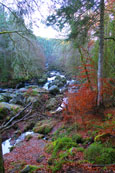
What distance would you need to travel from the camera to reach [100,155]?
11.4ft

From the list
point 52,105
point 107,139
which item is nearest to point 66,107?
point 107,139

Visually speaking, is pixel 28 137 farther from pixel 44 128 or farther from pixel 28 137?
pixel 44 128

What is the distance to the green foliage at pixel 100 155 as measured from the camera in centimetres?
333

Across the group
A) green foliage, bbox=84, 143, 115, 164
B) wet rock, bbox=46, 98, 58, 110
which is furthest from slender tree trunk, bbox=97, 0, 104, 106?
wet rock, bbox=46, 98, 58, 110

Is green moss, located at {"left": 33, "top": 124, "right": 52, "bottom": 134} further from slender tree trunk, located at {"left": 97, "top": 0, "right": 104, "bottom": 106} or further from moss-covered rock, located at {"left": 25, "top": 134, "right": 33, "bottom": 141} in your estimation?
slender tree trunk, located at {"left": 97, "top": 0, "right": 104, "bottom": 106}

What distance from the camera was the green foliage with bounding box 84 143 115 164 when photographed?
10.9 feet

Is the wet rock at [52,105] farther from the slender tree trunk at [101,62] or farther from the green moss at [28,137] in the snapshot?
the slender tree trunk at [101,62]

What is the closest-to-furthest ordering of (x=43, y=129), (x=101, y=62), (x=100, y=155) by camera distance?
(x=100, y=155) → (x=101, y=62) → (x=43, y=129)

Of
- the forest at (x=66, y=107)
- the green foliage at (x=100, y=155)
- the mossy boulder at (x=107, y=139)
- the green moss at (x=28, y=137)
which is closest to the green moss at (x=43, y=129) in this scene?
the forest at (x=66, y=107)

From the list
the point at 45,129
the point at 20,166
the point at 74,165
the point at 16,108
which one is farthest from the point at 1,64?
the point at 74,165

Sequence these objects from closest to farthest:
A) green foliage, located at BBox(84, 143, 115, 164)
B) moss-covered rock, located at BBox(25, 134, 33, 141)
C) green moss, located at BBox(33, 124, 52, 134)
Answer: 1. green foliage, located at BBox(84, 143, 115, 164)
2. moss-covered rock, located at BBox(25, 134, 33, 141)
3. green moss, located at BBox(33, 124, 52, 134)

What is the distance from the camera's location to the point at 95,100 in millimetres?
6848

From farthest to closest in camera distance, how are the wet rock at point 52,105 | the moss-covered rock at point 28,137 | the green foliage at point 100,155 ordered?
the wet rock at point 52,105, the moss-covered rock at point 28,137, the green foliage at point 100,155

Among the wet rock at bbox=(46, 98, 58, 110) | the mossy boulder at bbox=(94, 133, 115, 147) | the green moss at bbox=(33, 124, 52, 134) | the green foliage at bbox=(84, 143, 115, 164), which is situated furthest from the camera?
the wet rock at bbox=(46, 98, 58, 110)
